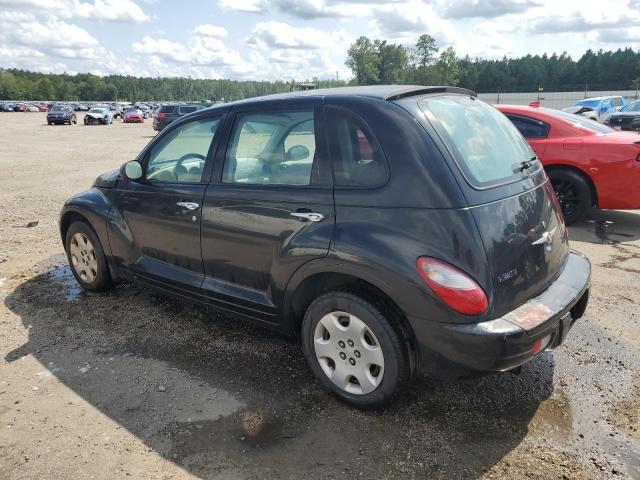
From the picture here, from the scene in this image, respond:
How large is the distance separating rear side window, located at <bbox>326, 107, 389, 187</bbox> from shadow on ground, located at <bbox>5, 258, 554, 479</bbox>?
1341mm

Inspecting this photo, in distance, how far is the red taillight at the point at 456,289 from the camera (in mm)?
2480

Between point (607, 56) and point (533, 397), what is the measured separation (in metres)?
103

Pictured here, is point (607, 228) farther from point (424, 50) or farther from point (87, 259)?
point (424, 50)

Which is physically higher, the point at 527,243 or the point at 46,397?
the point at 527,243

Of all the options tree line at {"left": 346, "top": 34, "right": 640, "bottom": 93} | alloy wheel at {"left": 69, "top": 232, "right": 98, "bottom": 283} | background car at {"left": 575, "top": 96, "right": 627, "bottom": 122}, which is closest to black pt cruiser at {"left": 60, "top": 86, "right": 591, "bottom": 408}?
alloy wheel at {"left": 69, "top": 232, "right": 98, "bottom": 283}

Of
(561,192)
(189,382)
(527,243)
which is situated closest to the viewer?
(527,243)

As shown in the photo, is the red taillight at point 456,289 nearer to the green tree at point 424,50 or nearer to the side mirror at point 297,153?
the side mirror at point 297,153

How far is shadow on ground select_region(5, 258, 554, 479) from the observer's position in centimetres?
261

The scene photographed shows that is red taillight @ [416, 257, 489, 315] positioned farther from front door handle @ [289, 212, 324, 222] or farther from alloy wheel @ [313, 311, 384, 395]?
front door handle @ [289, 212, 324, 222]

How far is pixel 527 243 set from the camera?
2760 millimetres

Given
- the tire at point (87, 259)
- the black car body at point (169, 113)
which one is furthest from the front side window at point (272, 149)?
the black car body at point (169, 113)

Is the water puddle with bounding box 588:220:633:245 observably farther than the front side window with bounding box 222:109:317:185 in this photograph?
Yes

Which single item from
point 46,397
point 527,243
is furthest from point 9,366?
point 527,243

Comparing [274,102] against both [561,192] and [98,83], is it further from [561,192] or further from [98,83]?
[98,83]
